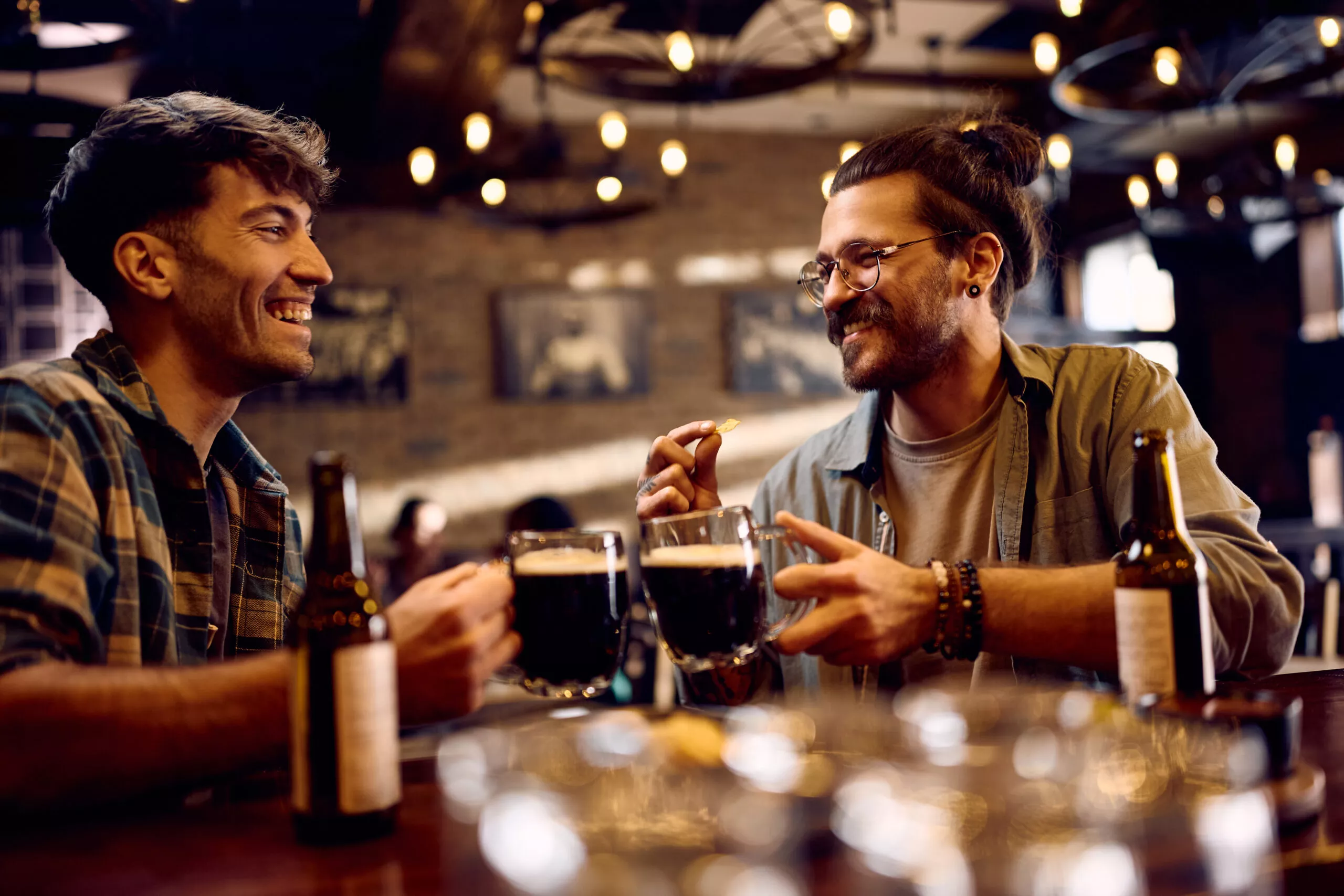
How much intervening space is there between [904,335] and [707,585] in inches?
35.0

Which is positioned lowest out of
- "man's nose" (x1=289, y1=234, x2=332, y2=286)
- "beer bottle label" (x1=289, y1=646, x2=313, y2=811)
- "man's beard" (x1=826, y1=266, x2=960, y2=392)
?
"beer bottle label" (x1=289, y1=646, x2=313, y2=811)

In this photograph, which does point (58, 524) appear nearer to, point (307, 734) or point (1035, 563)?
point (307, 734)

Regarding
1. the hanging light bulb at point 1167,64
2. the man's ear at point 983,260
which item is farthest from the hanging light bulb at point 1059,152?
the man's ear at point 983,260

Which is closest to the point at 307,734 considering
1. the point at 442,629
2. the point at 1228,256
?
the point at 442,629

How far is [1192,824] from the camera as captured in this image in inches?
28.2

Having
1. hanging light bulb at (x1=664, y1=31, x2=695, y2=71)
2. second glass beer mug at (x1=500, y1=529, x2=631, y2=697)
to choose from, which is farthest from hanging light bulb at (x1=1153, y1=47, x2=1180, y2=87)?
second glass beer mug at (x1=500, y1=529, x2=631, y2=697)

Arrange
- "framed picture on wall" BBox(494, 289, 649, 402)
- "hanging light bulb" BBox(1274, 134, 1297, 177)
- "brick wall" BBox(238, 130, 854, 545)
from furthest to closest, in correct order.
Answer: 1. "framed picture on wall" BBox(494, 289, 649, 402)
2. "brick wall" BBox(238, 130, 854, 545)
3. "hanging light bulb" BBox(1274, 134, 1297, 177)

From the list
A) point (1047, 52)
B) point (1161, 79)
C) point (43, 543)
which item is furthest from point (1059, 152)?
point (43, 543)

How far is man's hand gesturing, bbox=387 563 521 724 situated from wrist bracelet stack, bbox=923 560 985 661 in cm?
55

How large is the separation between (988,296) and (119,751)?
5.43ft

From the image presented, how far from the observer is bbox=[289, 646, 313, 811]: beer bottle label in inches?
32.4

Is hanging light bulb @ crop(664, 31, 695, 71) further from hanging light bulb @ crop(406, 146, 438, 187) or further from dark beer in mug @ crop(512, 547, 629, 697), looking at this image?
dark beer in mug @ crop(512, 547, 629, 697)

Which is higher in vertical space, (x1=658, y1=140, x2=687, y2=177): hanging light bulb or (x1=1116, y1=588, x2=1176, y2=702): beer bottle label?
(x1=658, y1=140, x2=687, y2=177): hanging light bulb

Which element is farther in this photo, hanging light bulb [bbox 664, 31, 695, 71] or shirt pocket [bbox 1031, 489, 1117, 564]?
hanging light bulb [bbox 664, 31, 695, 71]
